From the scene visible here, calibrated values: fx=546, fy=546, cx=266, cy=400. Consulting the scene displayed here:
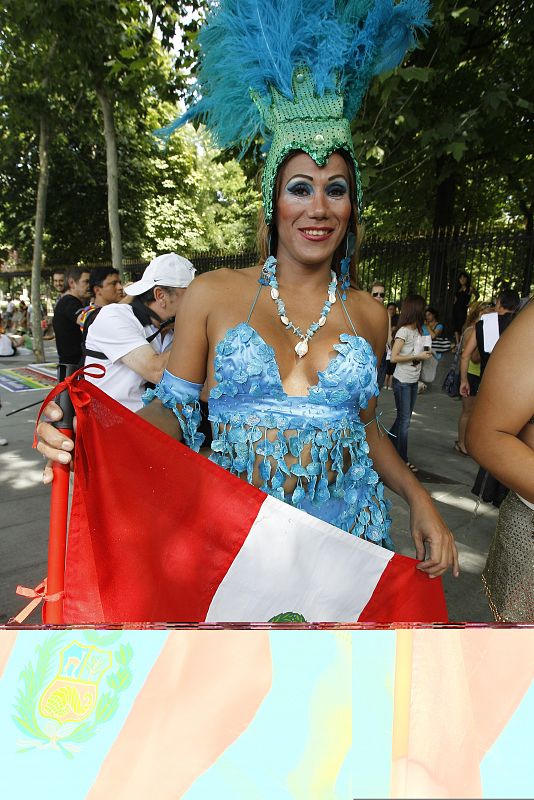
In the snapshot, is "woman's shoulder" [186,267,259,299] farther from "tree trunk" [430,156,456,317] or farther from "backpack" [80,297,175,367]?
"tree trunk" [430,156,456,317]

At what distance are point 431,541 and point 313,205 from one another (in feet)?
3.24

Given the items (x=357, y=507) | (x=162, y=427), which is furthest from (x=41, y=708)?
(x=357, y=507)

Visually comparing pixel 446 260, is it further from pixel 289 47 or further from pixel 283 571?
pixel 283 571

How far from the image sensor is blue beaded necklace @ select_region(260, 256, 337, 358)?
162 centimetres

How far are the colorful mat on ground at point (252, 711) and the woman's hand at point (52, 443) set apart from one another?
1.59 ft

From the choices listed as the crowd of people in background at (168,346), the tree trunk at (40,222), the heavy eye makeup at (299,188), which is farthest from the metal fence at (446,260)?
the heavy eye makeup at (299,188)

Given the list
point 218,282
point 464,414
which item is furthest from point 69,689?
point 464,414

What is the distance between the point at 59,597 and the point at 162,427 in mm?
570

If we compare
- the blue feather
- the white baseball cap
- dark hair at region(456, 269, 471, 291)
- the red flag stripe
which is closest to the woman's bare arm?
the red flag stripe

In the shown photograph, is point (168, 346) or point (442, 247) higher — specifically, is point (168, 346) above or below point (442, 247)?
below

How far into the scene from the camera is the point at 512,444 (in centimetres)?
135

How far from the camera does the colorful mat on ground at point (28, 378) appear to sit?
989cm

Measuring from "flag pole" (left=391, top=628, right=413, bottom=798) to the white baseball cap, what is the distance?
3.03 m

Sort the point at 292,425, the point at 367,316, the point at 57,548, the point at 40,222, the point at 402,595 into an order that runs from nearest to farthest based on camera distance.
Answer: the point at 57,548 → the point at 402,595 → the point at 292,425 → the point at 367,316 → the point at 40,222
